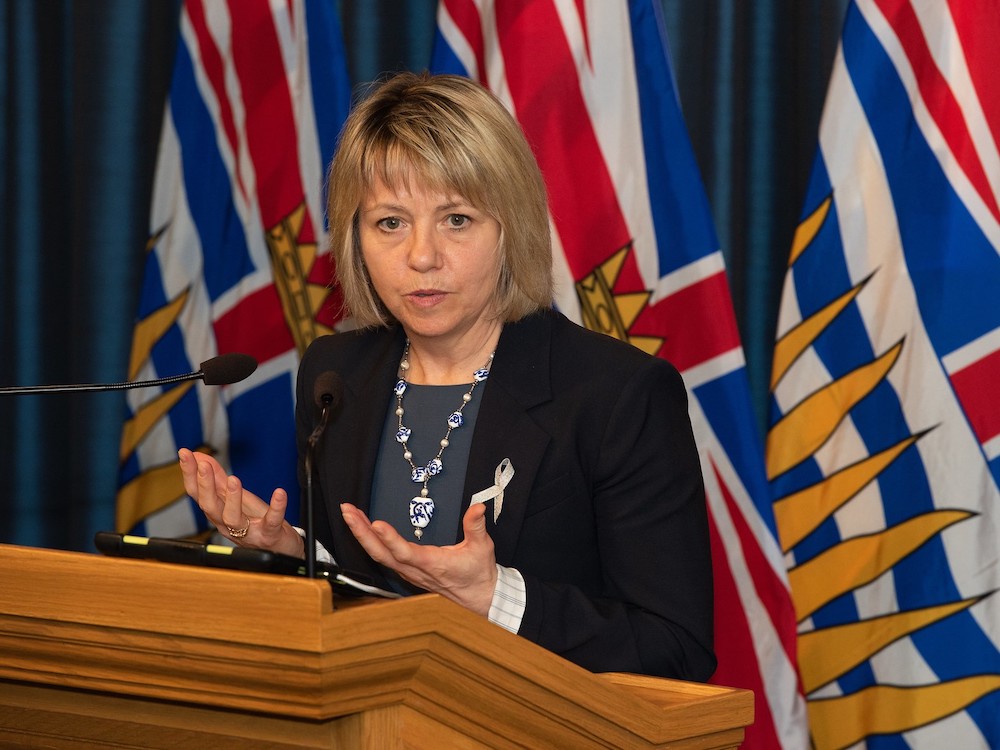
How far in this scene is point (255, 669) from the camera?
0.99m

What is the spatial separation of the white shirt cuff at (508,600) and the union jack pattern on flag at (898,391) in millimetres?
1469

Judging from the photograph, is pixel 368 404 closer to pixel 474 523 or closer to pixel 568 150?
pixel 474 523

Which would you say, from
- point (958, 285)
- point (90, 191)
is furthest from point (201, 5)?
point (958, 285)

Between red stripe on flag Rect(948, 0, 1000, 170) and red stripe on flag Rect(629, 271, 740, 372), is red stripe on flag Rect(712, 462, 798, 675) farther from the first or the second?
red stripe on flag Rect(948, 0, 1000, 170)

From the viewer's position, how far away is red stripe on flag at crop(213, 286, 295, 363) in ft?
10.6

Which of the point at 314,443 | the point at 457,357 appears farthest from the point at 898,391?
the point at 314,443

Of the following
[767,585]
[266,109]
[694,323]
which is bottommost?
[767,585]

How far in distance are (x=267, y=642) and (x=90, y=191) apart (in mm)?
2691

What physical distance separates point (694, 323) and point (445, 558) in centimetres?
162

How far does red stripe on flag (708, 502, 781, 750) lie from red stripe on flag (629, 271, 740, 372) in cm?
40

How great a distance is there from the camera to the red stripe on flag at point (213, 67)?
3258 mm

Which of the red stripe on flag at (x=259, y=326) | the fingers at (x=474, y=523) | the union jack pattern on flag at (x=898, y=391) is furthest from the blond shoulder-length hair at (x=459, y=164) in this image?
the red stripe on flag at (x=259, y=326)

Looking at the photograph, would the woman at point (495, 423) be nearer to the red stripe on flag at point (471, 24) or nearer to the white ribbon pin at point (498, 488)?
the white ribbon pin at point (498, 488)

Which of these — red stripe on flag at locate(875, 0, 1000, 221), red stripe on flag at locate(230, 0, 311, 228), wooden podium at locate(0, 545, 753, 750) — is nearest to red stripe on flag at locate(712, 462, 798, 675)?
red stripe on flag at locate(875, 0, 1000, 221)
